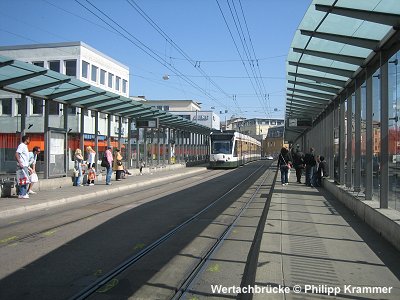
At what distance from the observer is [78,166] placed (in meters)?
18.9

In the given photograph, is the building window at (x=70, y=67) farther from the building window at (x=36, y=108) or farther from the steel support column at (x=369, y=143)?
the steel support column at (x=369, y=143)

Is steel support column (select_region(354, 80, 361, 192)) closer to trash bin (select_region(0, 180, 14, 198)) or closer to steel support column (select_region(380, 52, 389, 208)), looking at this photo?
steel support column (select_region(380, 52, 389, 208))

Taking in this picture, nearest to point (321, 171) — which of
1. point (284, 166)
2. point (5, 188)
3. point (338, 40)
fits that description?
point (284, 166)

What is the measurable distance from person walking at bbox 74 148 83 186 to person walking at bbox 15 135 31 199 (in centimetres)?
428

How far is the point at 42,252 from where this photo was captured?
24.8ft

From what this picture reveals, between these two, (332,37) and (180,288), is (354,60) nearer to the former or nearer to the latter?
(332,37)

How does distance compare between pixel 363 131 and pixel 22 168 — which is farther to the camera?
pixel 22 168

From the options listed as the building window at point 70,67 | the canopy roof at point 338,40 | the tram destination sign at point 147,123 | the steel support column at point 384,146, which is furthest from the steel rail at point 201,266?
the building window at point 70,67

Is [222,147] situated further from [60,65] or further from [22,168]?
[22,168]

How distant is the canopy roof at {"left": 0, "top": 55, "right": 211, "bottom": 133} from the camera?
14.0m

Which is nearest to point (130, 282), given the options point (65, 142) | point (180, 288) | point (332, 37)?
point (180, 288)

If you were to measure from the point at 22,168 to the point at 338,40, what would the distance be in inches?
388

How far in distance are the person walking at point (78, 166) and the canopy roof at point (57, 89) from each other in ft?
7.87

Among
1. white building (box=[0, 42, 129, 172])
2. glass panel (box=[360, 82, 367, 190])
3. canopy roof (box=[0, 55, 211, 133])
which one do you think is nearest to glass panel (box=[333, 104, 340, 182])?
glass panel (box=[360, 82, 367, 190])
